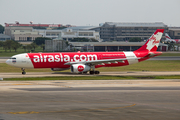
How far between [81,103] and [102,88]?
9.31 metres

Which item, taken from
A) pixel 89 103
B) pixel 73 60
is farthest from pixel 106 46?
pixel 89 103

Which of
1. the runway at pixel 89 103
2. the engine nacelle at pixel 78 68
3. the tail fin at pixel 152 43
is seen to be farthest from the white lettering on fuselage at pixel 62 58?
the runway at pixel 89 103

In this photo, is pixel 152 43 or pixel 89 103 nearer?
pixel 89 103

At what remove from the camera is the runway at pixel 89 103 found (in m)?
20.5

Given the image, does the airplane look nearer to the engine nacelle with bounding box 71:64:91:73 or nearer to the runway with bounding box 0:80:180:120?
the engine nacelle with bounding box 71:64:91:73

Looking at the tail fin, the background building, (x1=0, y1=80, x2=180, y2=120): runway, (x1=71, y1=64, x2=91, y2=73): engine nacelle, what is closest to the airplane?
(x1=71, y1=64, x2=91, y2=73): engine nacelle

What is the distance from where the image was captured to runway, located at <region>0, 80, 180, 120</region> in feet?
67.2

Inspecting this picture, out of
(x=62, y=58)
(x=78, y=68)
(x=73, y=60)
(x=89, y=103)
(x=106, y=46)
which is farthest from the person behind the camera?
(x=106, y=46)

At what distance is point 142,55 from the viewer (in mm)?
57062

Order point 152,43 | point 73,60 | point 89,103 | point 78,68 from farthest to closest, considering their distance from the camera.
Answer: point 152,43 < point 73,60 < point 78,68 < point 89,103

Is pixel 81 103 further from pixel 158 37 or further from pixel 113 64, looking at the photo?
pixel 158 37

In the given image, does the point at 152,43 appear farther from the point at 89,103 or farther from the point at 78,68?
the point at 89,103

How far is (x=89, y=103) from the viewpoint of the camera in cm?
2497

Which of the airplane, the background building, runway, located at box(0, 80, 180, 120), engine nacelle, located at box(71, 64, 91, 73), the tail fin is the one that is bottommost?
runway, located at box(0, 80, 180, 120)
